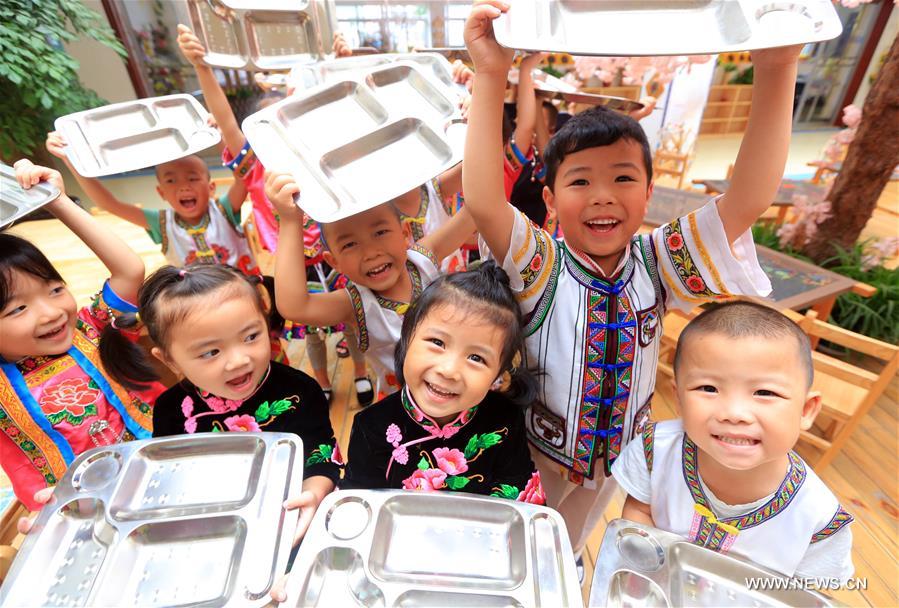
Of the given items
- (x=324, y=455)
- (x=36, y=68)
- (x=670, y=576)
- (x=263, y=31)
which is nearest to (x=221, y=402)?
(x=324, y=455)

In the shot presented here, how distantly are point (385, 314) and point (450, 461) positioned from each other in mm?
396

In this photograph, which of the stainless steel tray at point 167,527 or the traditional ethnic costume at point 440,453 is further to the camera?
the traditional ethnic costume at point 440,453

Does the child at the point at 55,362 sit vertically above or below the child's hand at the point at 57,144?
below

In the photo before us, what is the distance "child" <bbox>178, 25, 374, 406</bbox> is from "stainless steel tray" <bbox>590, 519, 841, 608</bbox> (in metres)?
0.95

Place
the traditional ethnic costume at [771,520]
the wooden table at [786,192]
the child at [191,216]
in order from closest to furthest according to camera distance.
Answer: the traditional ethnic costume at [771,520] < the child at [191,216] < the wooden table at [786,192]

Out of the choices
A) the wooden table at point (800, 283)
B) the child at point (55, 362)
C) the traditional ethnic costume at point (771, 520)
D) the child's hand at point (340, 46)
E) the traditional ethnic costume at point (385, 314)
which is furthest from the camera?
the wooden table at point (800, 283)

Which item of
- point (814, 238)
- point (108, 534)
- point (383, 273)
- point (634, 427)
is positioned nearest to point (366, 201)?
point (383, 273)

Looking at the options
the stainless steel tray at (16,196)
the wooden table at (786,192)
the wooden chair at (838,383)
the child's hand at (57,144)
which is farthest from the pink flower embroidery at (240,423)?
the wooden table at (786,192)

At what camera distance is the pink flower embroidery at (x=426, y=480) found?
849 mm

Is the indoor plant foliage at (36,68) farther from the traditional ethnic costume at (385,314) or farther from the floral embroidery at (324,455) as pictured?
the floral embroidery at (324,455)

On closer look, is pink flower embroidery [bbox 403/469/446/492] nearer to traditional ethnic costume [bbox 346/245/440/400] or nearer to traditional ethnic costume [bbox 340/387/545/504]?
traditional ethnic costume [bbox 340/387/545/504]

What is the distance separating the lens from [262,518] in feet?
2.20

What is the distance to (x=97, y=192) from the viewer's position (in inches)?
62.3

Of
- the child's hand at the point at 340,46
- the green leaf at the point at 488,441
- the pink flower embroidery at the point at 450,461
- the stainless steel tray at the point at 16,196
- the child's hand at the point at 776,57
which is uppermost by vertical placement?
the child's hand at the point at 340,46
